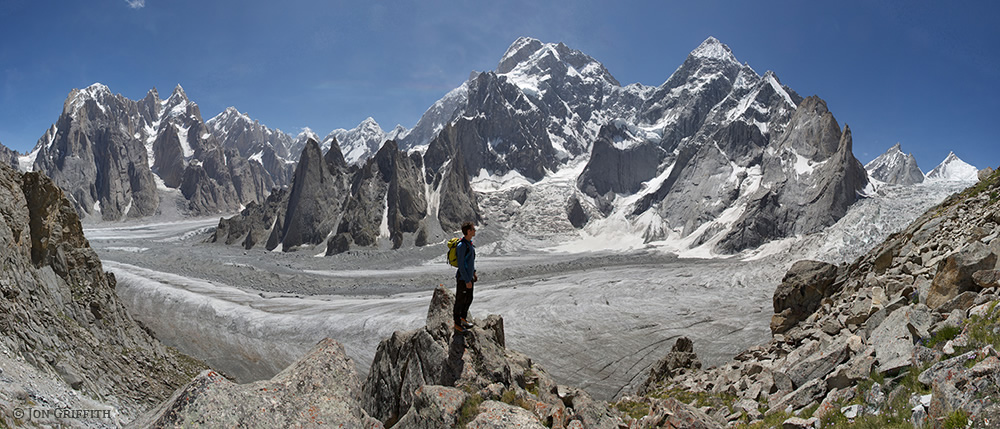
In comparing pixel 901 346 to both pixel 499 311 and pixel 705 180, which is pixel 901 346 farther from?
pixel 705 180

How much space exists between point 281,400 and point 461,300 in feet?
15.7

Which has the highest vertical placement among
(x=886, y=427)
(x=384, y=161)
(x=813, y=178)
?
(x=384, y=161)

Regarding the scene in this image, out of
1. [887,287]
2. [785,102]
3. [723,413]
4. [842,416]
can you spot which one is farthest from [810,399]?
[785,102]

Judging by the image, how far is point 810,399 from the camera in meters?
9.40

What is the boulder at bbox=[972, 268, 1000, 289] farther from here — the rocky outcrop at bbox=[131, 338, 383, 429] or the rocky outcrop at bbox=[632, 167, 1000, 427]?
the rocky outcrop at bbox=[131, 338, 383, 429]

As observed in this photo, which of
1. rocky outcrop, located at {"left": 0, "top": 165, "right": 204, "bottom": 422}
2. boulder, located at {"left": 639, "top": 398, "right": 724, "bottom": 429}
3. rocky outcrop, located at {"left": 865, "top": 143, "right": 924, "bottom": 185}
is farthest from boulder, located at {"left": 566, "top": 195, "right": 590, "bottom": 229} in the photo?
boulder, located at {"left": 639, "top": 398, "right": 724, "bottom": 429}

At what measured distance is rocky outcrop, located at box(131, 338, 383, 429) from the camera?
221 inches

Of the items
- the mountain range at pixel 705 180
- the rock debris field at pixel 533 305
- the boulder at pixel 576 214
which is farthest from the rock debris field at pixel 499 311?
the boulder at pixel 576 214

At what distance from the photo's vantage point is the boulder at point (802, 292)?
20562 mm

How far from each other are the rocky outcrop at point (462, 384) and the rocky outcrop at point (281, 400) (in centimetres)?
142

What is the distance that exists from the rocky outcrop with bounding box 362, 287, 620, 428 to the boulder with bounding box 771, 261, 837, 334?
538 inches

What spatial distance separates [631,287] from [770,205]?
56883 millimetres

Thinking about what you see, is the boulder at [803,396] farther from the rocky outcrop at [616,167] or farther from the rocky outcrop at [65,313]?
the rocky outcrop at [616,167]

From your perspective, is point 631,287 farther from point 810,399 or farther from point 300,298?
point 810,399
